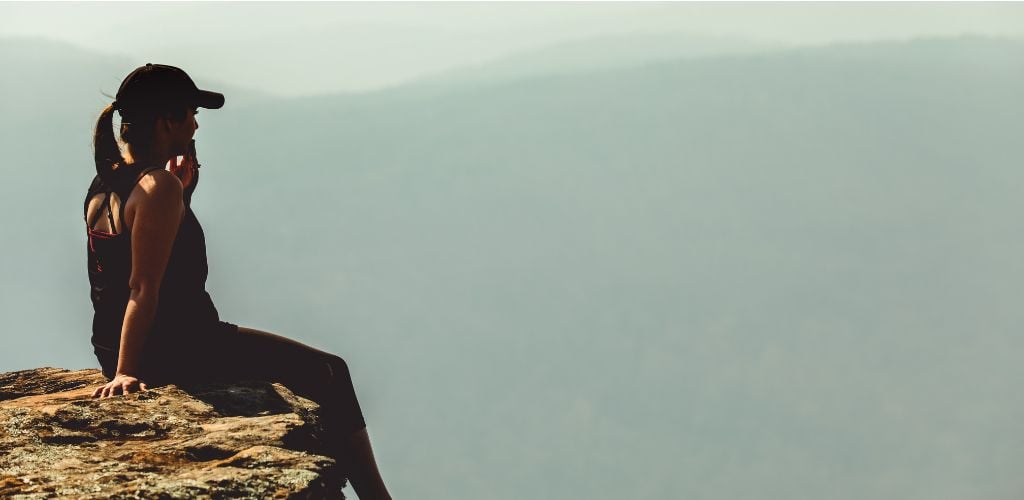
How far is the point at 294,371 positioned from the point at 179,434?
139 centimetres

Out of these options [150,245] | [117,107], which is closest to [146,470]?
[150,245]

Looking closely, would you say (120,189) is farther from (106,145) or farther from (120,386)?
(120,386)

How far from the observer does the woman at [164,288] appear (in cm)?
804

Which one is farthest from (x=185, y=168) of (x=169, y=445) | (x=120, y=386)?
(x=169, y=445)

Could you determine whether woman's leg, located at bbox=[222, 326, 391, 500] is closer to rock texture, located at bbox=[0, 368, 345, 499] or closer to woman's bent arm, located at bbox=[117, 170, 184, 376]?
rock texture, located at bbox=[0, 368, 345, 499]

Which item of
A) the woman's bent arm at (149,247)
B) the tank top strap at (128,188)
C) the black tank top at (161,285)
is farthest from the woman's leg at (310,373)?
the tank top strap at (128,188)

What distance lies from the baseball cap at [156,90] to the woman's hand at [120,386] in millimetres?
1932

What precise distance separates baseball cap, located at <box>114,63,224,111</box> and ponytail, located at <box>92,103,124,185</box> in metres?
0.13

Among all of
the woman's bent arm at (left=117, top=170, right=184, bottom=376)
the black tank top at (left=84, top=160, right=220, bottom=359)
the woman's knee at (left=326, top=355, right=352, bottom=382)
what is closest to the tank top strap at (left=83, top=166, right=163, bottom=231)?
the black tank top at (left=84, top=160, right=220, bottom=359)

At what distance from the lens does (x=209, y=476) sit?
272 inches

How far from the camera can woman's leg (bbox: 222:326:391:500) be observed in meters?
8.70

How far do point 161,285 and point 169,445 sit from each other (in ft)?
4.38

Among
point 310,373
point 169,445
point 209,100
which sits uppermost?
point 209,100

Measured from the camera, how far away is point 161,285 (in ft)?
27.3
